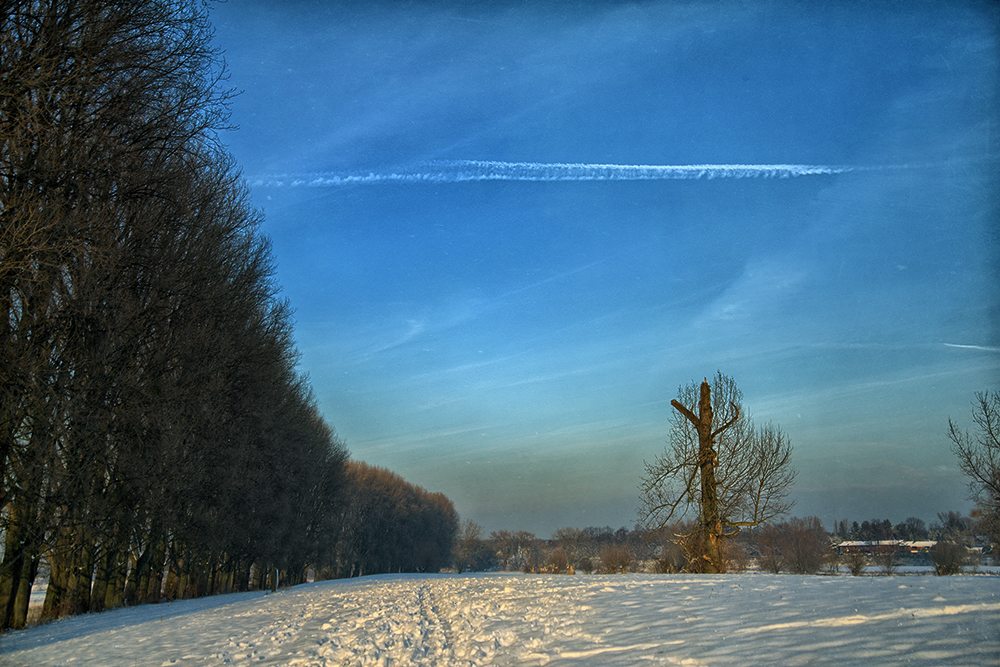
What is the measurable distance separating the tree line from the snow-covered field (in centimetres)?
249

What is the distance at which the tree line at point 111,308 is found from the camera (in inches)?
372

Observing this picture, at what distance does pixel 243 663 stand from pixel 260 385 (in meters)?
16.9

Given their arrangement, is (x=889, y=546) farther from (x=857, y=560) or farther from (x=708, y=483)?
(x=708, y=483)

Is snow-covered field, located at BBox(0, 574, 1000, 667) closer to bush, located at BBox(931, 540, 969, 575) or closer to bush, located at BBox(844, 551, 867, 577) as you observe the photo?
bush, located at BBox(931, 540, 969, 575)

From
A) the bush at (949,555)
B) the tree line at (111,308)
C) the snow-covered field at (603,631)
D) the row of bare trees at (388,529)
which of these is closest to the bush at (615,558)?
the bush at (949,555)

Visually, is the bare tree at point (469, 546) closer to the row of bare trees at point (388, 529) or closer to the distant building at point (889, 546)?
the row of bare trees at point (388, 529)

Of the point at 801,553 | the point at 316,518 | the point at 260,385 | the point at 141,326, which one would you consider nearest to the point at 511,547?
the point at 316,518

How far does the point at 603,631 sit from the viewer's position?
6.91m

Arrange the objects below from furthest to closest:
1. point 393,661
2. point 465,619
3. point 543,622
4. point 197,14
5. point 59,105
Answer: point 197,14 < point 59,105 < point 465,619 < point 543,622 < point 393,661

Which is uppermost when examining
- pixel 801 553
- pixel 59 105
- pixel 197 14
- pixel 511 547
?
pixel 197 14

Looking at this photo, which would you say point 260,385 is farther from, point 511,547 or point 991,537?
point 511,547

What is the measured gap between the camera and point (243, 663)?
722 centimetres

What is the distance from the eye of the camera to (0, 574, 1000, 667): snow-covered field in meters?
4.72

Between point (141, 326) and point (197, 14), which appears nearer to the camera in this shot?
point (197, 14)
